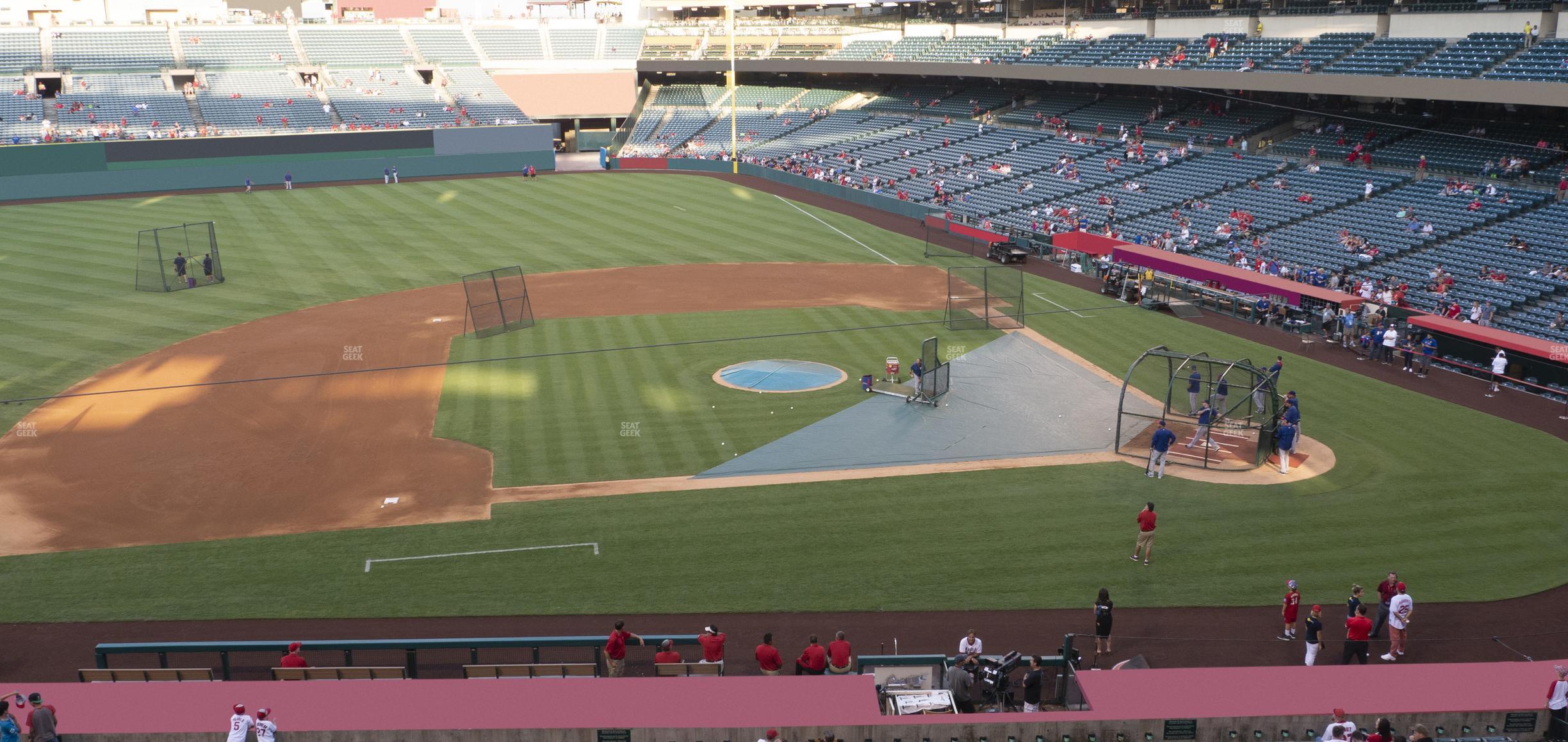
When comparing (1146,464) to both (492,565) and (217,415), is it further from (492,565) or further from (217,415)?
(217,415)

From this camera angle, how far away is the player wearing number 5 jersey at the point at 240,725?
1153 centimetres

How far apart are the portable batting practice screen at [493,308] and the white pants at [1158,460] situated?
756 inches

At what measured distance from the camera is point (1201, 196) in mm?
45250

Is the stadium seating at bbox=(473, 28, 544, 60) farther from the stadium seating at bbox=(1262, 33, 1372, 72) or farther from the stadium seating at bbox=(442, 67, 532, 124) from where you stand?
the stadium seating at bbox=(1262, 33, 1372, 72)

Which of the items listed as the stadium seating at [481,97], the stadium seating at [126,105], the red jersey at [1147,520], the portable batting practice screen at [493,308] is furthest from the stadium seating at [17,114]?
the red jersey at [1147,520]

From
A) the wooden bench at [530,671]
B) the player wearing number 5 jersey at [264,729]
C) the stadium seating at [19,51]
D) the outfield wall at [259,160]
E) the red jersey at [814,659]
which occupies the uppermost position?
the stadium seating at [19,51]

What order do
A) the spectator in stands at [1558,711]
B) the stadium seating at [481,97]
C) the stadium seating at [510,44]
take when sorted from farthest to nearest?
the stadium seating at [510,44] → the stadium seating at [481,97] → the spectator in stands at [1558,711]

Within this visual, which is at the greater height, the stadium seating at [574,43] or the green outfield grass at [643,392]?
the stadium seating at [574,43]

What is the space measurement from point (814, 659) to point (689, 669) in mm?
1719

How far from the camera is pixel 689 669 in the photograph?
14.4m

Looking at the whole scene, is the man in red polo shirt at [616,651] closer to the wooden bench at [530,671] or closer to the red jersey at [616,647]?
the red jersey at [616,647]

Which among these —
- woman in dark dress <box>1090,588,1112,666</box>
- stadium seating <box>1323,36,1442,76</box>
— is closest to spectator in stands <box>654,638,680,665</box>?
woman in dark dress <box>1090,588,1112,666</box>

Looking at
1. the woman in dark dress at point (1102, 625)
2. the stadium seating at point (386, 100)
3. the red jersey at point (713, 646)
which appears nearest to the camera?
the red jersey at point (713, 646)

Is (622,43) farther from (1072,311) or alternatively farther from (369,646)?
(369,646)
